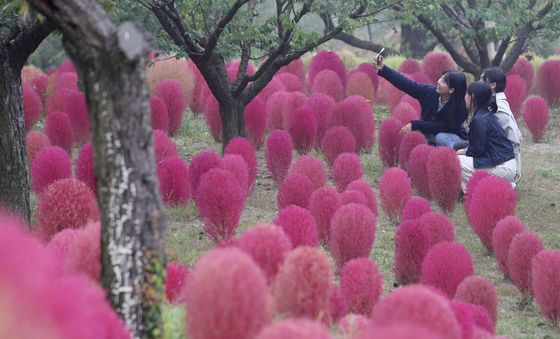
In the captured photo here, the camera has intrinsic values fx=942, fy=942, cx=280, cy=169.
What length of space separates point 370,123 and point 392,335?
728cm

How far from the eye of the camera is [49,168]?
6848 millimetres

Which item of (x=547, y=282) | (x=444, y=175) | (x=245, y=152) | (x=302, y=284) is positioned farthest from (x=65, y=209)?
(x=444, y=175)

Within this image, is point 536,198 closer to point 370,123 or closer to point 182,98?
point 370,123

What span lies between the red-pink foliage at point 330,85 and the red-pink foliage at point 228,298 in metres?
8.79

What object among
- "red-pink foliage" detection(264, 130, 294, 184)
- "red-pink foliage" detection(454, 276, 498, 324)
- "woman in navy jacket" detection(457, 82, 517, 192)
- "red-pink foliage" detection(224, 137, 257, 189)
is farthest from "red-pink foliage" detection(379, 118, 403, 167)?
"red-pink foliage" detection(454, 276, 498, 324)

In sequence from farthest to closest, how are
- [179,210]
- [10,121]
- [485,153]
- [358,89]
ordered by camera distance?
[358,89], [485,153], [179,210], [10,121]

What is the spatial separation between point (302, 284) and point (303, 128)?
19.4ft

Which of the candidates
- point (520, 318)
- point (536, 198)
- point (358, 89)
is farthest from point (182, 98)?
point (520, 318)

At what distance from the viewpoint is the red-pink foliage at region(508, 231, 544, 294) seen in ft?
18.9

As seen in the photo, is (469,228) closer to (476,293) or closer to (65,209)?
(476,293)

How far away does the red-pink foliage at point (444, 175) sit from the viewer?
7432 millimetres

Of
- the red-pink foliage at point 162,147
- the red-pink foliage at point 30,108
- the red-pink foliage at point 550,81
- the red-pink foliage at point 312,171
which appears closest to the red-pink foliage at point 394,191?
the red-pink foliage at point 312,171

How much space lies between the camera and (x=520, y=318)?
5781mm

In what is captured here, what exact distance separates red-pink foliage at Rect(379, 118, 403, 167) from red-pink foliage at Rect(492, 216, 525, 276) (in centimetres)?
284
